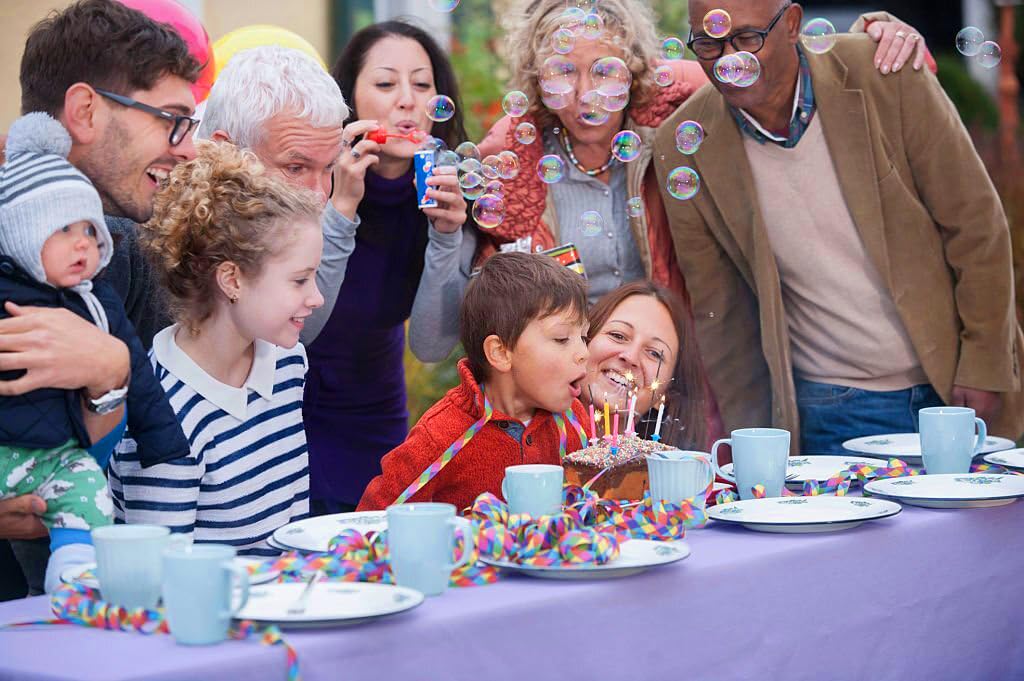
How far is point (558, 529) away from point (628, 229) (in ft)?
5.55

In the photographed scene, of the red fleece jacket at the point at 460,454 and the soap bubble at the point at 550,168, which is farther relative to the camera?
the soap bubble at the point at 550,168

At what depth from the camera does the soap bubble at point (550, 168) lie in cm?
326

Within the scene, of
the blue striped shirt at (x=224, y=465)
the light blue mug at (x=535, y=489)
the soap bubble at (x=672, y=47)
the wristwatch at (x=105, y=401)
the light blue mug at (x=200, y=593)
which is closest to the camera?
the light blue mug at (x=200, y=593)

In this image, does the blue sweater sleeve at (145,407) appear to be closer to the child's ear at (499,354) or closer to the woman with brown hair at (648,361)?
the child's ear at (499,354)

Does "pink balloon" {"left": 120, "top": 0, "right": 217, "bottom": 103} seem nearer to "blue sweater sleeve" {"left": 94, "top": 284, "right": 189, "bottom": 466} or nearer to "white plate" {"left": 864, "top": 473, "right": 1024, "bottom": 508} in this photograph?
"blue sweater sleeve" {"left": 94, "top": 284, "right": 189, "bottom": 466}

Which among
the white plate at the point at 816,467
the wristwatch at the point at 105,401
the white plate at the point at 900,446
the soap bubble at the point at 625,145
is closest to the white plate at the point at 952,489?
the white plate at the point at 816,467

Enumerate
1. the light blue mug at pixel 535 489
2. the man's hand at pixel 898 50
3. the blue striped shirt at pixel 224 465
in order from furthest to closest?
the man's hand at pixel 898 50 < the blue striped shirt at pixel 224 465 < the light blue mug at pixel 535 489

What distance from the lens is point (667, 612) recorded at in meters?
1.85

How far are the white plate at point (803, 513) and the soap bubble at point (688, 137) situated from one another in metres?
1.35

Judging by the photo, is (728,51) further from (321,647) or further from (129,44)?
(321,647)

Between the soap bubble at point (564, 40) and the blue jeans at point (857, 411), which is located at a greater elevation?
the soap bubble at point (564, 40)

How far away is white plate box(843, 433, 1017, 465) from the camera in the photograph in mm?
2924

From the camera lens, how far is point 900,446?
3029 millimetres

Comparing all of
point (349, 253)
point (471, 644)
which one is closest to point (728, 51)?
point (349, 253)
